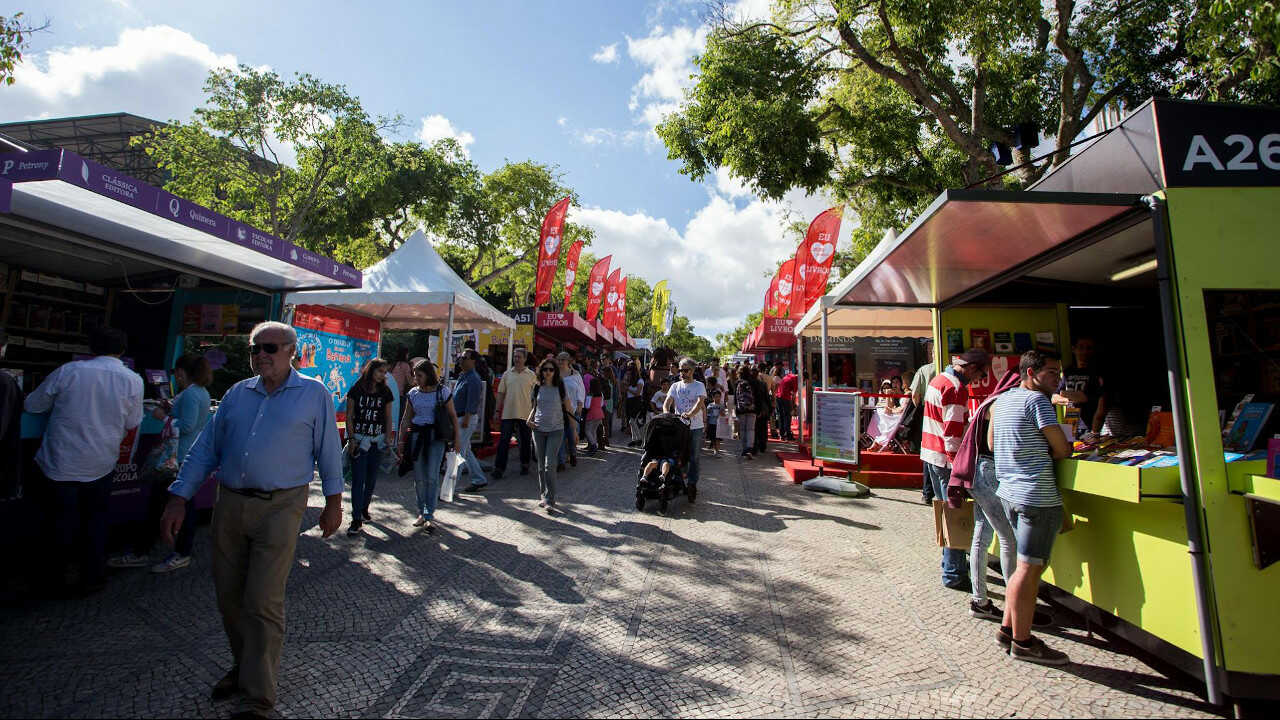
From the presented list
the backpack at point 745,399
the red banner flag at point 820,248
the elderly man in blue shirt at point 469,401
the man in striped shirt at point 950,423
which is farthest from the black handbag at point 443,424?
the red banner flag at point 820,248

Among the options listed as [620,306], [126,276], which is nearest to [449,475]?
[126,276]

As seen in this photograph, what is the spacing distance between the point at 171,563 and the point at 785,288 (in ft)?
60.5

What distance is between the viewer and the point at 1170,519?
123 inches

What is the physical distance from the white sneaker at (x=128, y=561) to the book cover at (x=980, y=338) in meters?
8.09

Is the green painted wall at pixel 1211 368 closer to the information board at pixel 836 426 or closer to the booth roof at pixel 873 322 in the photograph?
the information board at pixel 836 426

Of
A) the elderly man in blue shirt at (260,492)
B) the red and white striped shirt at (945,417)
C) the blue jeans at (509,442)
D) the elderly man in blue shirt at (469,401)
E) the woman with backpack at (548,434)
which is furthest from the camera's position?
the blue jeans at (509,442)

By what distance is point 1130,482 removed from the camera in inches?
122

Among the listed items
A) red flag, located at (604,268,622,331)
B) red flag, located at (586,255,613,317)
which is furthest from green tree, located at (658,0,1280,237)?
red flag, located at (604,268,622,331)

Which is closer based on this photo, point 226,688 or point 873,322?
Result: point 226,688

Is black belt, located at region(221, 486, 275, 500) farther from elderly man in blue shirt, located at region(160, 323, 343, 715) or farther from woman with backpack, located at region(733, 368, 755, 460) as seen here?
woman with backpack, located at region(733, 368, 755, 460)

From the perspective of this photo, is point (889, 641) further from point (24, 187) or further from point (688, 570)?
point (24, 187)

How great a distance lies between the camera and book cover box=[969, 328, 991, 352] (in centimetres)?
672

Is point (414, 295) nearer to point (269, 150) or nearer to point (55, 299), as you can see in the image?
point (55, 299)

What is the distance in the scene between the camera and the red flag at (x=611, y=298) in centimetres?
2706
